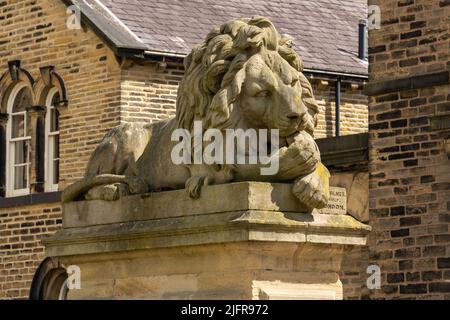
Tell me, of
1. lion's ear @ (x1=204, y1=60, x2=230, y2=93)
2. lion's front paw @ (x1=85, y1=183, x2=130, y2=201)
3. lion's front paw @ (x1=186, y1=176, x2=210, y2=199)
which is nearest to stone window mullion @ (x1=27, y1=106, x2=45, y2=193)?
lion's front paw @ (x1=85, y1=183, x2=130, y2=201)

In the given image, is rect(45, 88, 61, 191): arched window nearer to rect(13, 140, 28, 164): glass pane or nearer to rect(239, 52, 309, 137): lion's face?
rect(13, 140, 28, 164): glass pane

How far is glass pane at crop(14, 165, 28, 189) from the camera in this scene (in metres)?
31.9

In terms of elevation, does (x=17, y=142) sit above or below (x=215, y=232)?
above

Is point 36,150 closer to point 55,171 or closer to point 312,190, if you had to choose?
point 55,171

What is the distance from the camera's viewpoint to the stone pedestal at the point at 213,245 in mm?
11578

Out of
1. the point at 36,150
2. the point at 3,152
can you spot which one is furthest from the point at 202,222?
the point at 3,152

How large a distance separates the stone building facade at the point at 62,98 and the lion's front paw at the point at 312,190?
1755 centimetres

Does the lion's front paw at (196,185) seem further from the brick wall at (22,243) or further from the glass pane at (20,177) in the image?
the glass pane at (20,177)

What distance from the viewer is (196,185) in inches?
468

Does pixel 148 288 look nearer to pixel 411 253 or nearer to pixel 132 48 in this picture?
pixel 411 253

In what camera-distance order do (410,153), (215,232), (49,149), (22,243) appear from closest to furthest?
(215,232) < (410,153) < (22,243) < (49,149)

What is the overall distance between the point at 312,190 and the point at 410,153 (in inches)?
418

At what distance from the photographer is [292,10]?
113 ft

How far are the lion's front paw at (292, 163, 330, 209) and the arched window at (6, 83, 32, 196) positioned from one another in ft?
66.8
